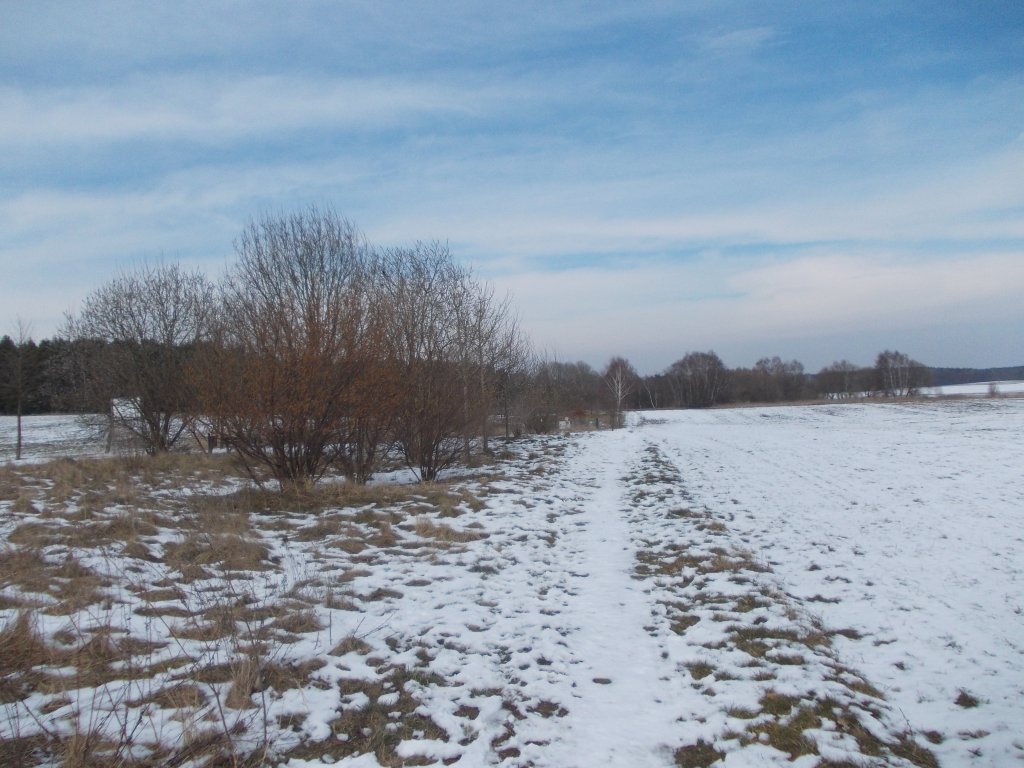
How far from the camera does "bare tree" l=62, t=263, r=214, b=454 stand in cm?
1978

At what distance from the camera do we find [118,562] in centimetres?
646

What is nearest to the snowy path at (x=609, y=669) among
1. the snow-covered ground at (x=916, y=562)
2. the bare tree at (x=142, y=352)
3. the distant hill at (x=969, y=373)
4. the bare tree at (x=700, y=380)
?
the snow-covered ground at (x=916, y=562)

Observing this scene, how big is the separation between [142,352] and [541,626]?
19.4 metres

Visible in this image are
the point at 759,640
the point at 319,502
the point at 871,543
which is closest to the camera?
the point at 759,640

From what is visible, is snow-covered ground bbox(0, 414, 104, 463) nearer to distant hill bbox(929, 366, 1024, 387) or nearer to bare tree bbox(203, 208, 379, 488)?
bare tree bbox(203, 208, 379, 488)

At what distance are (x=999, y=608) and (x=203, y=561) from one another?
27.2ft

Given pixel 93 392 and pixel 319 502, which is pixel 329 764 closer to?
pixel 319 502

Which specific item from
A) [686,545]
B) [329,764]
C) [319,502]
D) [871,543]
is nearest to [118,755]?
[329,764]

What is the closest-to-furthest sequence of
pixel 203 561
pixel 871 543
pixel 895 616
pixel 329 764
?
pixel 329 764 < pixel 895 616 < pixel 203 561 < pixel 871 543

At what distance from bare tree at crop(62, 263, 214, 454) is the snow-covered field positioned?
9.82 metres

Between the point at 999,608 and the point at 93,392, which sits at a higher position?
the point at 93,392

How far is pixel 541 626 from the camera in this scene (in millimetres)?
5723

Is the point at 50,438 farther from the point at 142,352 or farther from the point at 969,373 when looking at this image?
the point at 969,373

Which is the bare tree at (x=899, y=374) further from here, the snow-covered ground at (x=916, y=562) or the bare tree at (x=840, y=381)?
the snow-covered ground at (x=916, y=562)
